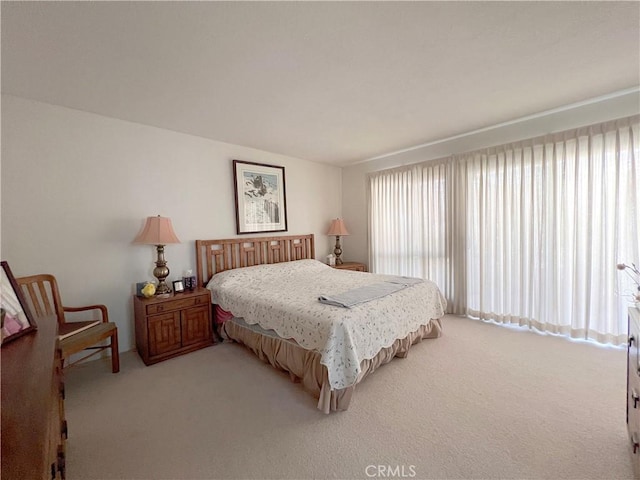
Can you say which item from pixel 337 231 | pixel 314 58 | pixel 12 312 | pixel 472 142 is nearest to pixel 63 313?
pixel 12 312

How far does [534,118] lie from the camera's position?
10.1ft

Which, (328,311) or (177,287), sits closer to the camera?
(328,311)

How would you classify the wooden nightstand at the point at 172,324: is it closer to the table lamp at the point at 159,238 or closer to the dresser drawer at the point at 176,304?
the dresser drawer at the point at 176,304

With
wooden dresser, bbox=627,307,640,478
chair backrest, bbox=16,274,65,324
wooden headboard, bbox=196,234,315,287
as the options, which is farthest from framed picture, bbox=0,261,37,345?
wooden dresser, bbox=627,307,640,478

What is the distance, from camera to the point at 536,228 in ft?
10.2

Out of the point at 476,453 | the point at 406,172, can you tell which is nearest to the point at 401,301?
the point at 476,453

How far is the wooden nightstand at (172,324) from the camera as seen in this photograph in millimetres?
2604

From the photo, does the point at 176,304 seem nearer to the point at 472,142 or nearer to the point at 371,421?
the point at 371,421

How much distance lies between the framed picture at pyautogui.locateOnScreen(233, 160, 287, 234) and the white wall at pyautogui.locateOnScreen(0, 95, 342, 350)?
4.9 inches

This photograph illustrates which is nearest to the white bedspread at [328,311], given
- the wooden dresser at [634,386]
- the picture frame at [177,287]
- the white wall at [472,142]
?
the picture frame at [177,287]

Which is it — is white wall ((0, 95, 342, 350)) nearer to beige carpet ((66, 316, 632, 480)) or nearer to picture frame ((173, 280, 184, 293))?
picture frame ((173, 280, 184, 293))

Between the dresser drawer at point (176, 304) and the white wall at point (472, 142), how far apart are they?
9.70 ft

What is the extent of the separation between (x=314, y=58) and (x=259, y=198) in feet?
7.83

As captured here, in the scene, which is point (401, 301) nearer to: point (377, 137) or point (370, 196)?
point (377, 137)
